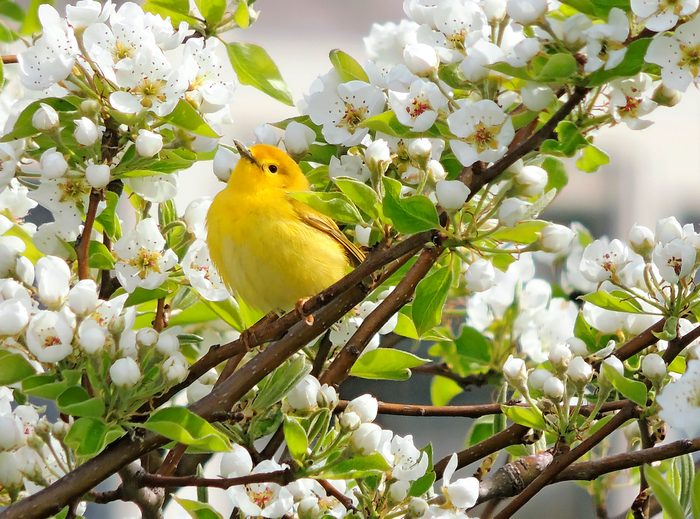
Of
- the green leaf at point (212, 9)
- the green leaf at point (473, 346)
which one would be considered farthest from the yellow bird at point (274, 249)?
the green leaf at point (212, 9)

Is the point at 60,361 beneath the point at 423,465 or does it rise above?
above

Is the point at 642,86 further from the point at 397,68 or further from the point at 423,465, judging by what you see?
the point at 423,465

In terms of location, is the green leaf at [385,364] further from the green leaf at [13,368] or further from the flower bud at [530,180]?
the green leaf at [13,368]

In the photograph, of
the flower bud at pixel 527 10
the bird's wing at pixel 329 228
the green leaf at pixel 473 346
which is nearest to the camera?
the flower bud at pixel 527 10

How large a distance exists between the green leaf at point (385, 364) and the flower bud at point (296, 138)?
30 cm

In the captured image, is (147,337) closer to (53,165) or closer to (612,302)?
(53,165)

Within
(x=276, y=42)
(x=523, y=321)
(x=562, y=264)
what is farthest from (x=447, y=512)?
(x=276, y=42)

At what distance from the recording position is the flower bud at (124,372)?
1276mm

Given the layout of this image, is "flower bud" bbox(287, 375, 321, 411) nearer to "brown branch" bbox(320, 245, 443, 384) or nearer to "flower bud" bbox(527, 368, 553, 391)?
"brown branch" bbox(320, 245, 443, 384)

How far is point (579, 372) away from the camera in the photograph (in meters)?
1.40

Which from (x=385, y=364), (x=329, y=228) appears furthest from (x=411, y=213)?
(x=329, y=228)

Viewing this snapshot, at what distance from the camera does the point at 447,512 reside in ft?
4.55

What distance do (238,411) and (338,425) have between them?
→ 14 centimetres

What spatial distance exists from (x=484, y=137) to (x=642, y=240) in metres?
0.36
